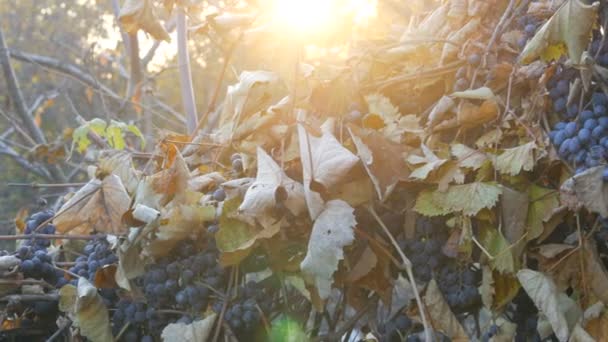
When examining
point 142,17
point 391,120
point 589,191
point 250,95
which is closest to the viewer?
point 589,191

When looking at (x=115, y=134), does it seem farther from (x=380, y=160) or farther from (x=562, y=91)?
(x=562, y=91)

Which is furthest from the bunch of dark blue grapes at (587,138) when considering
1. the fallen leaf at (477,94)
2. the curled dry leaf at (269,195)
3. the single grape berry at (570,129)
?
the curled dry leaf at (269,195)

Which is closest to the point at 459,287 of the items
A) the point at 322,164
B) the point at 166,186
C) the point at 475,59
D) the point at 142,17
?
the point at 322,164

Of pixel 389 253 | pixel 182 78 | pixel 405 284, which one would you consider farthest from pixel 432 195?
pixel 182 78

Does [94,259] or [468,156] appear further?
[94,259]

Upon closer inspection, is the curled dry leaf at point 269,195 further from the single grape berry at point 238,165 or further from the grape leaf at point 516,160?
the grape leaf at point 516,160

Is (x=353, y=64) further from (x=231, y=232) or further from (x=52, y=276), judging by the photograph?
(x=52, y=276)
